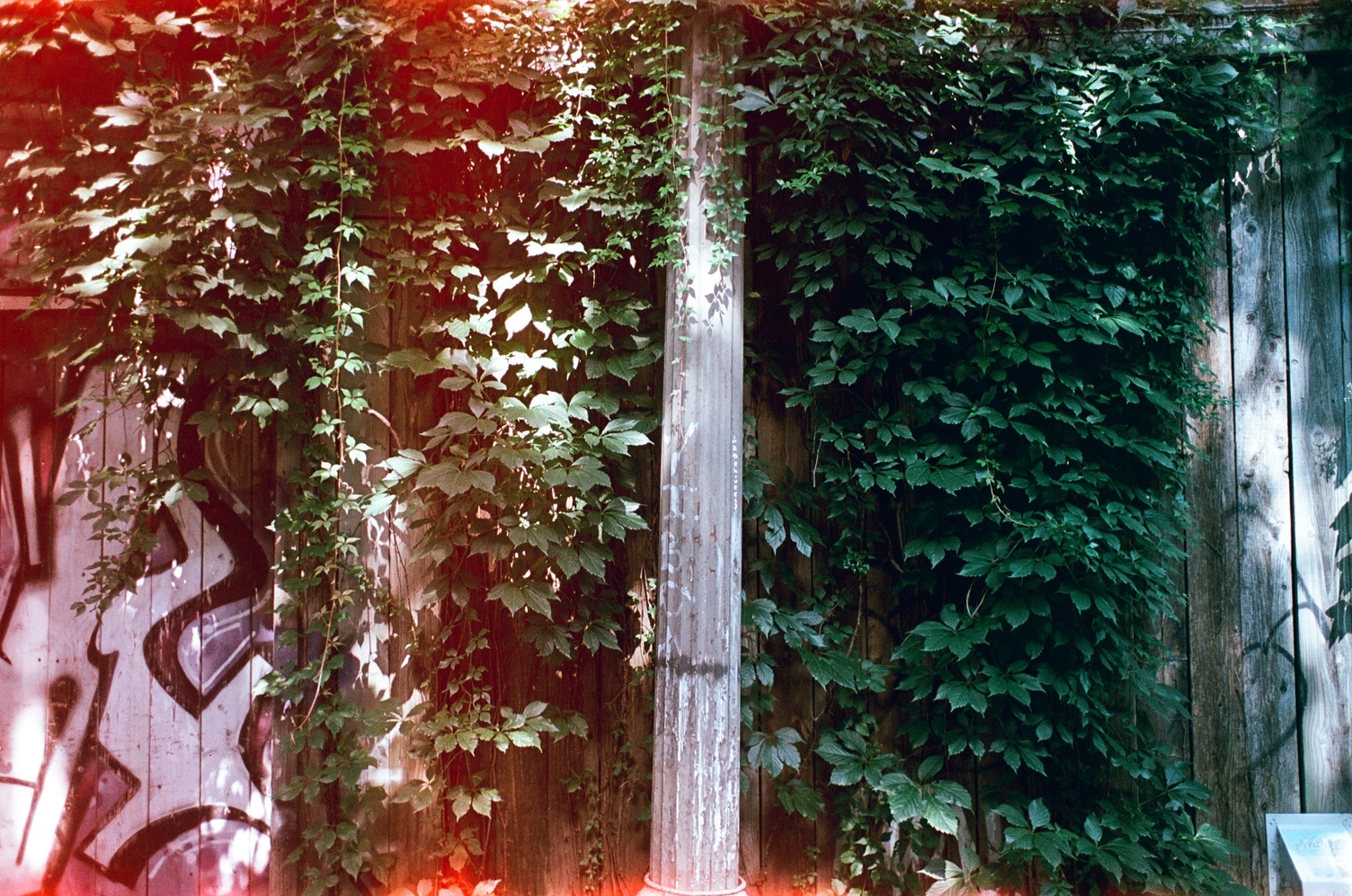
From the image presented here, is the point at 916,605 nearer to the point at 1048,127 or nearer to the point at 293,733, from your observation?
the point at 1048,127

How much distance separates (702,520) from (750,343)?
29.0 inches

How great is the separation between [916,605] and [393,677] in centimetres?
171

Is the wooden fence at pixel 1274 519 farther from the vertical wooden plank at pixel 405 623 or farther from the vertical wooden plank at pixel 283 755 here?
the vertical wooden plank at pixel 283 755

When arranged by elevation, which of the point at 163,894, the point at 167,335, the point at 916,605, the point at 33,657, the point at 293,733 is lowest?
the point at 163,894

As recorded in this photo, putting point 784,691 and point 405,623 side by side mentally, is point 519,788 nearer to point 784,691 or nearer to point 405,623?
point 405,623

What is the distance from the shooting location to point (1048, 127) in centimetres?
251

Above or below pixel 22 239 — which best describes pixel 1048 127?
above

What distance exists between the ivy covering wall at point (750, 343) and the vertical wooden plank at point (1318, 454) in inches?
13.8

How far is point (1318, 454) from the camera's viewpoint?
2.72m

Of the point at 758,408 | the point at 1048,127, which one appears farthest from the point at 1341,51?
the point at 758,408

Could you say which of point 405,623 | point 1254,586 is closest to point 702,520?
point 405,623

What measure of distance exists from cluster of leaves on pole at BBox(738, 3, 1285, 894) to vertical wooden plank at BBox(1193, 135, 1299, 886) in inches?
Result: 6.4

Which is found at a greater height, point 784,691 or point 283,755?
point 784,691

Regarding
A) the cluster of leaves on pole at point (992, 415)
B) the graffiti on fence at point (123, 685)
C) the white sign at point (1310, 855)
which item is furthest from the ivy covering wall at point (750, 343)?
the white sign at point (1310, 855)
